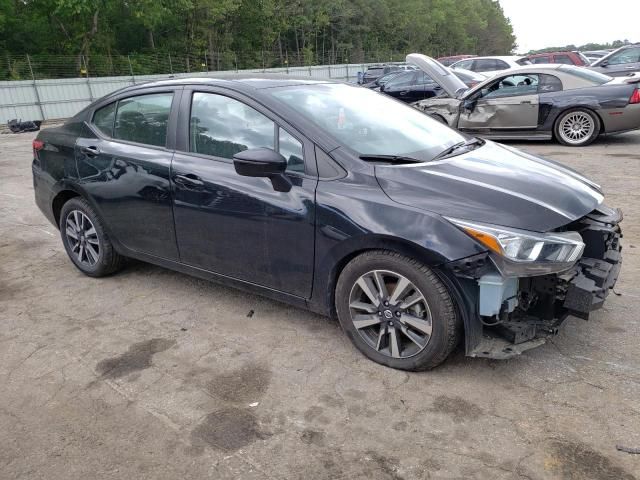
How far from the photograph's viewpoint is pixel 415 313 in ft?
9.65

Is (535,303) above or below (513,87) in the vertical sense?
below

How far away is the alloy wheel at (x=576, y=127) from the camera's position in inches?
369

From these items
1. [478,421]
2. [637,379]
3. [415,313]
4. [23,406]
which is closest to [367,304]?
[415,313]

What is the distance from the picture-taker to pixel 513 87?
977cm

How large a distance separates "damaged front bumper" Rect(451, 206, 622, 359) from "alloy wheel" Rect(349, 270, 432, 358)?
27 cm

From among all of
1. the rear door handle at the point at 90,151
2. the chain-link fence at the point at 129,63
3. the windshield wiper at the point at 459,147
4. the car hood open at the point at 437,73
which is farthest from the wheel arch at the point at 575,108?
the chain-link fence at the point at 129,63

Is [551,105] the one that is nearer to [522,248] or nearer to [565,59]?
[522,248]

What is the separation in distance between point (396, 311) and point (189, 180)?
1.62m

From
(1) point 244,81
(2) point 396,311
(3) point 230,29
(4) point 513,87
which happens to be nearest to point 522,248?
(2) point 396,311

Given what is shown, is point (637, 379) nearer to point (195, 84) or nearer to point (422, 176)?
point (422, 176)

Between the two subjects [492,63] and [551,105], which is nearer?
[551,105]

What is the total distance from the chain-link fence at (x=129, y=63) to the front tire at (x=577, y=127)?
23.6m

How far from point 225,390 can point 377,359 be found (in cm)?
86

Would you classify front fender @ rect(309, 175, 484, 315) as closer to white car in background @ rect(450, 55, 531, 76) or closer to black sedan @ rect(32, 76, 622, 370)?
black sedan @ rect(32, 76, 622, 370)
